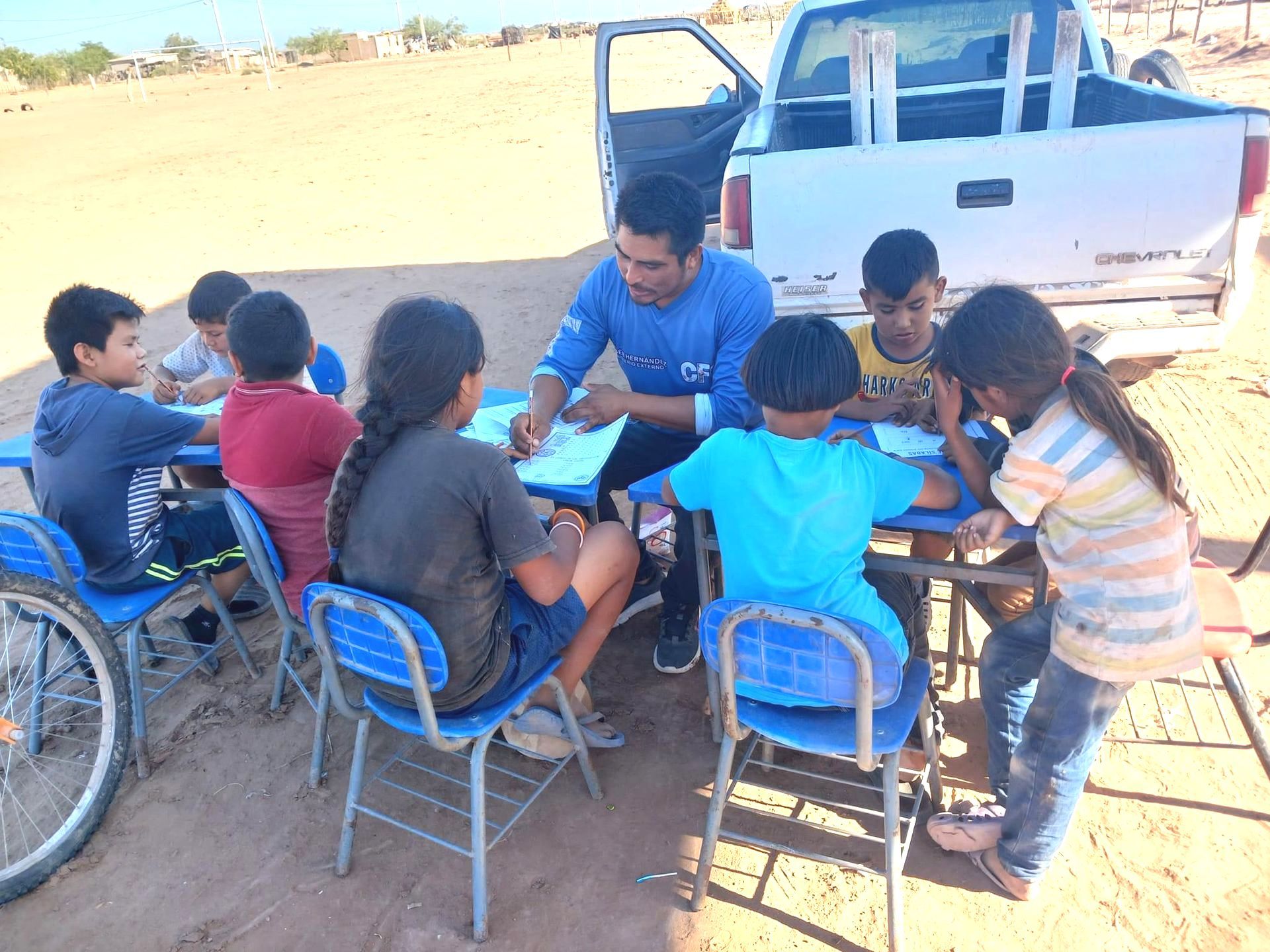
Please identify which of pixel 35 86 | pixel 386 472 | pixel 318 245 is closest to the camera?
pixel 386 472

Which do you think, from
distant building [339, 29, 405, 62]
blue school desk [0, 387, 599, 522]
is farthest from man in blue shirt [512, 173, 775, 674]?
distant building [339, 29, 405, 62]

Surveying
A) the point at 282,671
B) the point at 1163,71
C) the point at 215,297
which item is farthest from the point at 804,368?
the point at 1163,71

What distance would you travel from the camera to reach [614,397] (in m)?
3.02

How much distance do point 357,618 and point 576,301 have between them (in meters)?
1.71

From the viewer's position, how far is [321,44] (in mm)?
47750

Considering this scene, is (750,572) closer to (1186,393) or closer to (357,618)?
(357,618)

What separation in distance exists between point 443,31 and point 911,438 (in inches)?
2471

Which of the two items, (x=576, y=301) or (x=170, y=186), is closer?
(x=576, y=301)

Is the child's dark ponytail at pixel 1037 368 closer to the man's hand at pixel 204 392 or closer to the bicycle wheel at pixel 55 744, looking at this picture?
A: the bicycle wheel at pixel 55 744

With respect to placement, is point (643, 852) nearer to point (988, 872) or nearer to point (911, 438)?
point (988, 872)

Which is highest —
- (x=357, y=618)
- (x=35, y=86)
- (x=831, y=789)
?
(x=35, y=86)

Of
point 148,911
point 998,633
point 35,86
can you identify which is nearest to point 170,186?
point 148,911

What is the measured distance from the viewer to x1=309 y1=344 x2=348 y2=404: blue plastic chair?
3799mm

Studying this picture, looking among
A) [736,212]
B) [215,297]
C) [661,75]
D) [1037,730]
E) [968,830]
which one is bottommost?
[968,830]
